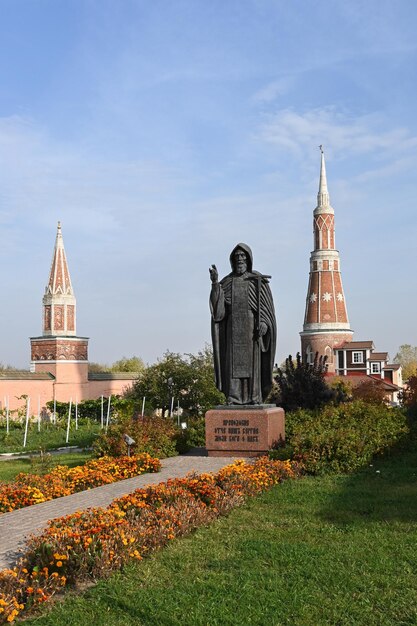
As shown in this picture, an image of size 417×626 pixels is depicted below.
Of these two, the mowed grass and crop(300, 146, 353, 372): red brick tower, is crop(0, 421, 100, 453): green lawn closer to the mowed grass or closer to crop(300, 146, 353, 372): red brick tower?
the mowed grass

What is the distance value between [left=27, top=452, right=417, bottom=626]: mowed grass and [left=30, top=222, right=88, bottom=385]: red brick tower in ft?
121

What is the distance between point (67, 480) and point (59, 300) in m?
35.9

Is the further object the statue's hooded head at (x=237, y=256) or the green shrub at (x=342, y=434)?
the statue's hooded head at (x=237, y=256)

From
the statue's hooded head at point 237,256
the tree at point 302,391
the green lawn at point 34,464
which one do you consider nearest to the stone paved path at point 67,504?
the green lawn at point 34,464

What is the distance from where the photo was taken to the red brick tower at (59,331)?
44.1 m

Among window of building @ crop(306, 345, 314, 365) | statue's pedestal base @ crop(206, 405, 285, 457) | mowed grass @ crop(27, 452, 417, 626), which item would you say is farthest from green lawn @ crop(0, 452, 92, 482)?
window of building @ crop(306, 345, 314, 365)

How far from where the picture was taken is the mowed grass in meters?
4.92

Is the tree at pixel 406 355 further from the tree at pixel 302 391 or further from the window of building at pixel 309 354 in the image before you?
the tree at pixel 302 391

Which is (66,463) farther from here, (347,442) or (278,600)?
(278,600)

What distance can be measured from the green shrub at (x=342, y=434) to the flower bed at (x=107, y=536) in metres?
2.61

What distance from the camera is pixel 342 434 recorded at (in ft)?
37.6

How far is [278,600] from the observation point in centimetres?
516

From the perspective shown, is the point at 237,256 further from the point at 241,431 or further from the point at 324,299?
the point at 324,299

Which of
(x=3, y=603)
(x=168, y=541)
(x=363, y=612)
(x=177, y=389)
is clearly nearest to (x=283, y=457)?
(x=168, y=541)
